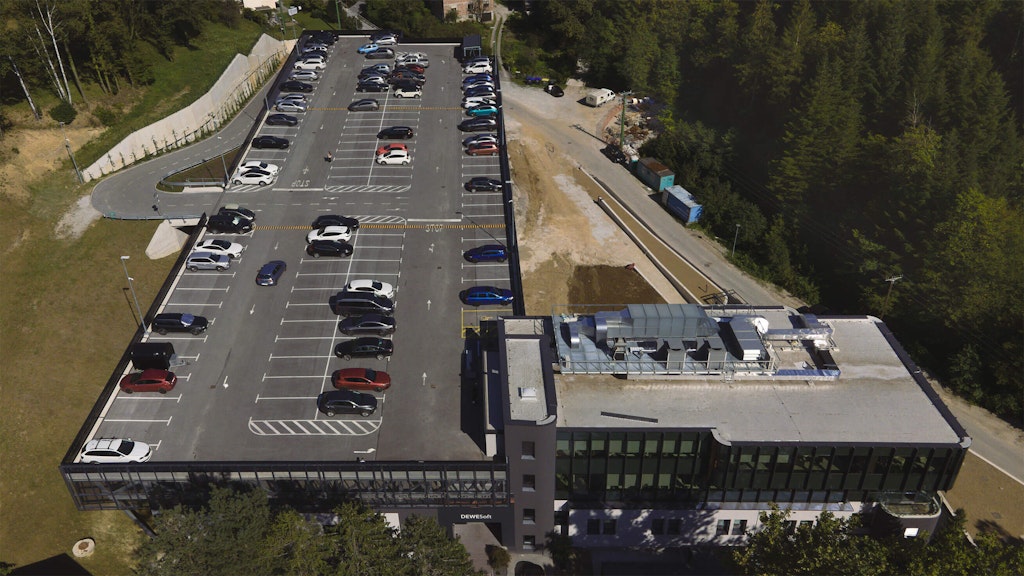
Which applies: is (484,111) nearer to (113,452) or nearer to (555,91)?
(555,91)

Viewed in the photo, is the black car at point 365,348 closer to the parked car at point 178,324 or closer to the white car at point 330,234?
the parked car at point 178,324

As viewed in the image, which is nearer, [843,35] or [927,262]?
[927,262]

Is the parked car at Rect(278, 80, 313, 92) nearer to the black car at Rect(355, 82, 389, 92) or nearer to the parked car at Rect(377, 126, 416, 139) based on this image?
the black car at Rect(355, 82, 389, 92)

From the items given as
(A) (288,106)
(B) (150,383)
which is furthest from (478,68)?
(B) (150,383)

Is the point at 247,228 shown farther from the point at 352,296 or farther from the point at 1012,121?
the point at 1012,121

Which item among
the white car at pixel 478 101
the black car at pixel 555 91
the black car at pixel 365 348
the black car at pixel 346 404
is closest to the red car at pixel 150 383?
the black car at pixel 346 404

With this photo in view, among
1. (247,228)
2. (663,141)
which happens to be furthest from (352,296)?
(663,141)
